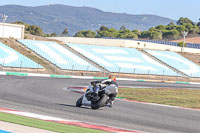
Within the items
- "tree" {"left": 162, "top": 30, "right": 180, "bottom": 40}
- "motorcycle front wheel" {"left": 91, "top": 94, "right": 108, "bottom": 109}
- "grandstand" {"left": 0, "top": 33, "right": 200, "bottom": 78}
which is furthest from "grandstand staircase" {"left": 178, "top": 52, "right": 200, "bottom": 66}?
"tree" {"left": 162, "top": 30, "right": 180, "bottom": 40}

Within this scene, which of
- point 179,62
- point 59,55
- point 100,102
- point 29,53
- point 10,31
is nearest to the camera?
point 100,102

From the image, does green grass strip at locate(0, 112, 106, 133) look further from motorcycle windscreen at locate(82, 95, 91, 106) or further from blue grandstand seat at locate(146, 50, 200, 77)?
blue grandstand seat at locate(146, 50, 200, 77)

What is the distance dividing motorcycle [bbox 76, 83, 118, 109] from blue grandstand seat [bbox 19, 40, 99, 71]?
110 feet

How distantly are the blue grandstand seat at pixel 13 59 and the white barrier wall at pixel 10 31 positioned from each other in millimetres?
11111

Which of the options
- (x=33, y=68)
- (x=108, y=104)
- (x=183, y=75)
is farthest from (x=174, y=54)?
(x=108, y=104)

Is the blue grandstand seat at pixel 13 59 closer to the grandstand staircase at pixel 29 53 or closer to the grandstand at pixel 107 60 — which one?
the grandstand at pixel 107 60

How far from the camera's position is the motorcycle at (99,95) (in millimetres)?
17109

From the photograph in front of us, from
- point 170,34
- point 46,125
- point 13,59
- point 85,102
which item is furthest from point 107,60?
point 170,34

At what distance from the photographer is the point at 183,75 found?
2466 inches

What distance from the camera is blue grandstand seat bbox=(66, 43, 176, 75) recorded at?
5750 cm

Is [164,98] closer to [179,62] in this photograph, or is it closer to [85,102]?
[85,102]

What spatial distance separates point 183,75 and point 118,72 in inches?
472

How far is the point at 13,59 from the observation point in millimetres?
47719

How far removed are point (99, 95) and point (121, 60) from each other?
4370cm
